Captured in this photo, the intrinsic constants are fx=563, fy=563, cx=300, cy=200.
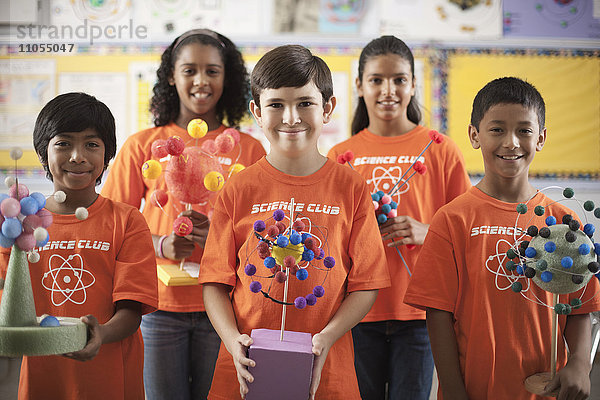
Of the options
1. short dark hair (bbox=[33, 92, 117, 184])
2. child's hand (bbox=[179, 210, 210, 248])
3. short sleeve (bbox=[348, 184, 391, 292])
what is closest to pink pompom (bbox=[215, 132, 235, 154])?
child's hand (bbox=[179, 210, 210, 248])

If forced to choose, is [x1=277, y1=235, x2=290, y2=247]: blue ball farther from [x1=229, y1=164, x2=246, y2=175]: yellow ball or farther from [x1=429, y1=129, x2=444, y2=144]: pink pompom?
[x1=429, y1=129, x2=444, y2=144]: pink pompom

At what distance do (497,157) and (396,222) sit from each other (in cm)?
35

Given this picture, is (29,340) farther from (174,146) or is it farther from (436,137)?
Result: (436,137)

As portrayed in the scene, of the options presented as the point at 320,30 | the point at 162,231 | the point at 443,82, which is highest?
the point at 320,30

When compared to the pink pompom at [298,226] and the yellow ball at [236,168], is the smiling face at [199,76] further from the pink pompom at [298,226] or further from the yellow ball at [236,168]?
the pink pompom at [298,226]

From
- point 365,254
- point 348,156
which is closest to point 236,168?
point 348,156

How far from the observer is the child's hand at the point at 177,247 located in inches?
64.9

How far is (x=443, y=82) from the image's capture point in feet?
13.2

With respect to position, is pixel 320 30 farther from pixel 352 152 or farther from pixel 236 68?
pixel 352 152

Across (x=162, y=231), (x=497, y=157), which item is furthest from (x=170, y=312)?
(x=497, y=157)

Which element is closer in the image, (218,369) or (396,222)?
(218,369)

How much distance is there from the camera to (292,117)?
51.7 inches

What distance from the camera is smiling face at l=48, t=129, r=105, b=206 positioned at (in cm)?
138

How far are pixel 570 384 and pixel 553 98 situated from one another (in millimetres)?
3313
